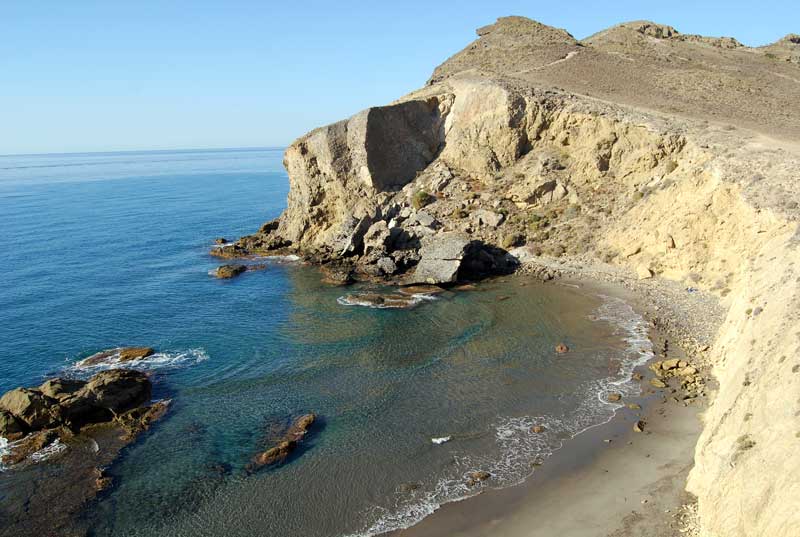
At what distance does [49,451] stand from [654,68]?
69.9 metres

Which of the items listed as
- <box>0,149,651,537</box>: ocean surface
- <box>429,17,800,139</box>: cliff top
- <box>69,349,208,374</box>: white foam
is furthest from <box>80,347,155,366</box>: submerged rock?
<box>429,17,800,139</box>: cliff top

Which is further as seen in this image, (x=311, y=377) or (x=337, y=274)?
(x=337, y=274)

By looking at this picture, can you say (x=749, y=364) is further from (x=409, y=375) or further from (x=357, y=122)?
(x=357, y=122)

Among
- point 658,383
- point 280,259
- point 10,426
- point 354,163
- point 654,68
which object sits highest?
point 654,68

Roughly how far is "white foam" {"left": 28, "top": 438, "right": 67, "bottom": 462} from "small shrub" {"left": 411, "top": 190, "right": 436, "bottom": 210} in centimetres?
3689

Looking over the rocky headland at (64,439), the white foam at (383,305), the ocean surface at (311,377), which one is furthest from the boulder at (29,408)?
the white foam at (383,305)

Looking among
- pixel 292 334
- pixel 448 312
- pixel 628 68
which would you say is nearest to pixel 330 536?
pixel 292 334

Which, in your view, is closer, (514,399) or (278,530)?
(278,530)

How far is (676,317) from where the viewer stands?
3366 centimetres

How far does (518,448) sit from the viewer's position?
75.0 ft

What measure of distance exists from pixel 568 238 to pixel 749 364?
2906cm

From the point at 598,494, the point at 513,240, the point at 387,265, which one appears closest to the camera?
the point at 598,494

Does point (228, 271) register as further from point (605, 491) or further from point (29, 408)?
point (605, 491)

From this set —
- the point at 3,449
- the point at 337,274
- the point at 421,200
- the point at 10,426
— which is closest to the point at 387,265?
the point at 337,274
